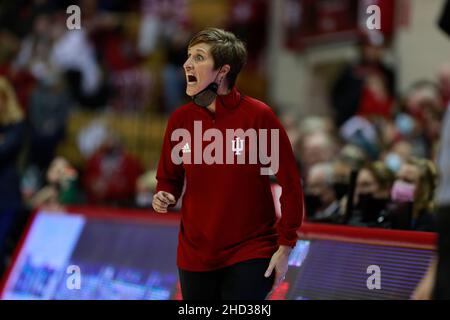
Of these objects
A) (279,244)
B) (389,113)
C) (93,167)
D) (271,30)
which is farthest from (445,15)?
(271,30)

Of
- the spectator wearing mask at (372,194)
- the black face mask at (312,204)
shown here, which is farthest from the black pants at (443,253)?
the black face mask at (312,204)

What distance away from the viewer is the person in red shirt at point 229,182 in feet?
18.1

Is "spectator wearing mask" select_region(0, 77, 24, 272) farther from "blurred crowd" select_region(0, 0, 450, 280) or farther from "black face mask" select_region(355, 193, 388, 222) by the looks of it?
"black face mask" select_region(355, 193, 388, 222)

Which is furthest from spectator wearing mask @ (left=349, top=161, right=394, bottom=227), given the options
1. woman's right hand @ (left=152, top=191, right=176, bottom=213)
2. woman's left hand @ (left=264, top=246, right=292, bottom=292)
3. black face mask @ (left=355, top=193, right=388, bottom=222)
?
woman's right hand @ (left=152, top=191, right=176, bottom=213)

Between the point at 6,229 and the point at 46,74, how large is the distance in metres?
5.31

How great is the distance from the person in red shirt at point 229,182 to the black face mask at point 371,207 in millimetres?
2023

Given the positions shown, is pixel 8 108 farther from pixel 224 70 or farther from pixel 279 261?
pixel 279 261

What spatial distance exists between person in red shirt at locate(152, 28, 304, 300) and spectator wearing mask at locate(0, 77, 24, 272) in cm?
476

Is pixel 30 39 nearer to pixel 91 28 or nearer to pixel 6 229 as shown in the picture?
pixel 91 28

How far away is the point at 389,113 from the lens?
1300cm

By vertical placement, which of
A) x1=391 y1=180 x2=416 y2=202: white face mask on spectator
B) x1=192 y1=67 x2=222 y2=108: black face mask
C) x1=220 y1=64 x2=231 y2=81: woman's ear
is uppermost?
x1=220 y1=64 x2=231 y2=81: woman's ear

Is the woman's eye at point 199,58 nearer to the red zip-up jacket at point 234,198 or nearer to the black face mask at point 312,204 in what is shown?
the red zip-up jacket at point 234,198

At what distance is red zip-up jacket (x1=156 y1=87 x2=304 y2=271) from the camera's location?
5.51 m

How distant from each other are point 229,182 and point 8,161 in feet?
16.7
